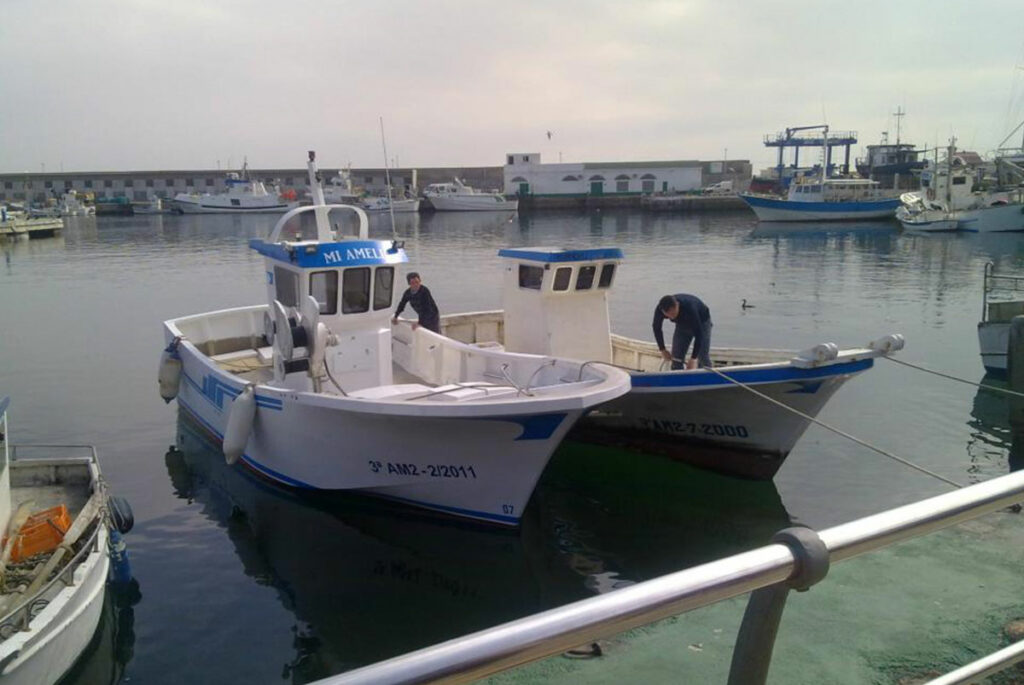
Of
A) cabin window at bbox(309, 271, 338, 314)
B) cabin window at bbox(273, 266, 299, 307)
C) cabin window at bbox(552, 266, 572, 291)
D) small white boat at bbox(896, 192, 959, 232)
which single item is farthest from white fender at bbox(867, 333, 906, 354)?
small white boat at bbox(896, 192, 959, 232)

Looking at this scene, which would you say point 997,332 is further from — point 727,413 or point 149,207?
point 149,207

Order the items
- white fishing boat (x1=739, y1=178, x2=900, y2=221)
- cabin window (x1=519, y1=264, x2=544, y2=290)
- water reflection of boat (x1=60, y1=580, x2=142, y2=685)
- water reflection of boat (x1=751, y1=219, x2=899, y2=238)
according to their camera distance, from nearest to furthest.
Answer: water reflection of boat (x1=60, y1=580, x2=142, y2=685), cabin window (x1=519, y1=264, x2=544, y2=290), water reflection of boat (x1=751, y1=219, x2=899, y2=238), white fishing boat (x1=739, y1=178, x2=900, y2=221)

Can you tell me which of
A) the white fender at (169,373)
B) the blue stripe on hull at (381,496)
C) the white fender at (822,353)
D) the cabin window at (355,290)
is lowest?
the blue stripe on hull at (381,496)

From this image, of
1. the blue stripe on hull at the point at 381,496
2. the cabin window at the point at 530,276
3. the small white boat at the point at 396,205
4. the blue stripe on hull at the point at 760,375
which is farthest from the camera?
the small white boat at the point at 396,205

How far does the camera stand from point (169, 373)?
14367 millimetres

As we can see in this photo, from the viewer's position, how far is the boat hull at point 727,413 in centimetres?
1134

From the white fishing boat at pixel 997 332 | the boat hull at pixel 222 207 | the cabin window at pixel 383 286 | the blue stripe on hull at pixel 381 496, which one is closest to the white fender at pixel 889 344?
the blue stripe on hull at pixel 381 496

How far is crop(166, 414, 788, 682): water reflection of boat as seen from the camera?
8508 mm

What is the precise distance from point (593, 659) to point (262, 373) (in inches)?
400

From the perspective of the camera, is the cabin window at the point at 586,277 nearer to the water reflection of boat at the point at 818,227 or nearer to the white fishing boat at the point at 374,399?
the white fishing boat at the point at 374,399

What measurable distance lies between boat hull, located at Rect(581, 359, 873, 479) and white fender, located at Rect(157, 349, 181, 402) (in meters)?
7.53

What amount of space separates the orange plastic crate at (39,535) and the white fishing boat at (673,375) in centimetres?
752

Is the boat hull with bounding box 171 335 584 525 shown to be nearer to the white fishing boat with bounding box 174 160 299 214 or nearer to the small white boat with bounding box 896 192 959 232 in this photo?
the small white boat with bounding box 896 192 959 232

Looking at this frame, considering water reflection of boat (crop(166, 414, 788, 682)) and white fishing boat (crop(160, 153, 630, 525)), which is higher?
white fishing boat (crop(160, 153, 630, 525))
